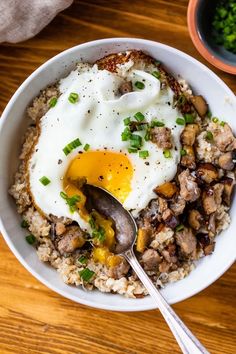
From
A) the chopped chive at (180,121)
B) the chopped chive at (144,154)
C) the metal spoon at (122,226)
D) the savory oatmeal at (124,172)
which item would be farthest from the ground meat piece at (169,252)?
the chopped chive at (180,121)

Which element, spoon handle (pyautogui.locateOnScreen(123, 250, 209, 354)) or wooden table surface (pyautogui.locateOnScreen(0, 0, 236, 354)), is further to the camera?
wooden table surface (pyautogui.locateOnScreen(0, 0, 236, 354))

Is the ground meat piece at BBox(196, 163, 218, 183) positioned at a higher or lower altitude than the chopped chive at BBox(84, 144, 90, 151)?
lower

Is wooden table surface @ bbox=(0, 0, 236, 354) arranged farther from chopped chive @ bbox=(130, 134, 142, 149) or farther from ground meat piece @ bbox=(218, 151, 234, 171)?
chopped chive @ bbox=(130, 134, 142, 149)

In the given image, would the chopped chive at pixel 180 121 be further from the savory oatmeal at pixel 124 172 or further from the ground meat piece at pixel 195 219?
the ground meat piece at pixel 195 219

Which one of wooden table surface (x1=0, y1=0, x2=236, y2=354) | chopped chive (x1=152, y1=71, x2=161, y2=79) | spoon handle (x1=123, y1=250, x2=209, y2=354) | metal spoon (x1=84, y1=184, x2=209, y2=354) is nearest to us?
spoon handle (x1=123, y1=250, x2=209, y2=354)

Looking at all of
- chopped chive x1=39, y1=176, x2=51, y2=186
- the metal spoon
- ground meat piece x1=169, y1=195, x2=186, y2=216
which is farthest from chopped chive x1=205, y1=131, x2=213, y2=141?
chopped chive x1=39, y1=176, x2=51, y2=186

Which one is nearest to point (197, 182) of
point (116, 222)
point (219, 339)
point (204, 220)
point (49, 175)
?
point (204, 220)
